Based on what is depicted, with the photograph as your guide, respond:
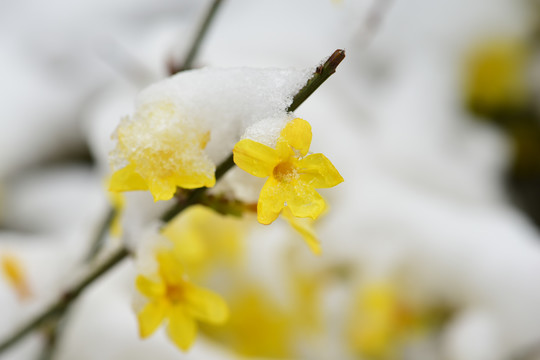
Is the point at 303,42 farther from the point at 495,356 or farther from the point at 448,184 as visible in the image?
the point at 495,356

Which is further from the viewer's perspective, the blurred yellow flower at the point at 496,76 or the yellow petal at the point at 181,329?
the blurred yellow flower at the point at 496,76

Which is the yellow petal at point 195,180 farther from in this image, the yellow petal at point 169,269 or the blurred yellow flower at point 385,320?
the blurred yellow flower at point 385,320

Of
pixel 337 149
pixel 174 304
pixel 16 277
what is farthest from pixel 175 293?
pixel 337 149

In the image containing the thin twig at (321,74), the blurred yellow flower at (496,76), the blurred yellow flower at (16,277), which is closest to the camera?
the thin twig at (321,74)

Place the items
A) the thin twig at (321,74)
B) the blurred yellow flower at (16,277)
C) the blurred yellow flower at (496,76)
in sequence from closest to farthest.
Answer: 1. the thin twig at (321,74)
2. the blurred yellow flower at (16,277)
3. the blurred yellow flower at (496,76)

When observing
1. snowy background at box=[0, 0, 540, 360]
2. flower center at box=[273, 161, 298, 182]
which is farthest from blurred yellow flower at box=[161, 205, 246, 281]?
flower center at box=[273, 161, 298, 182]

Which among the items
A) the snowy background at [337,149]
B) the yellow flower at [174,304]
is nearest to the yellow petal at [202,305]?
the yellow flower at [174,304]

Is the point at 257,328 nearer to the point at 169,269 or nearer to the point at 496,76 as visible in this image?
the point at 169,269
